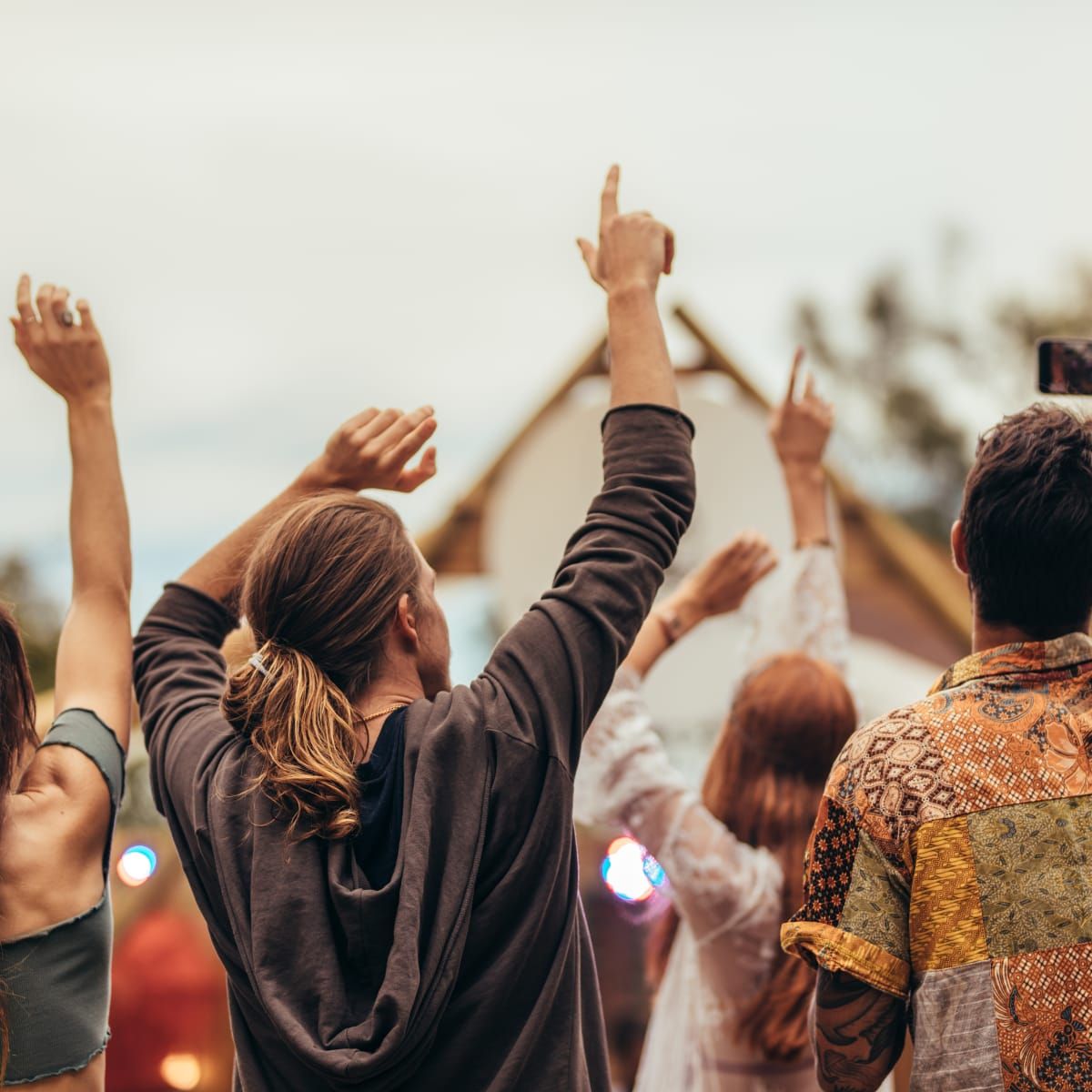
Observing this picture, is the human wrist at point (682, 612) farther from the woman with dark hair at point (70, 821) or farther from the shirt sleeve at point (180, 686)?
the woman with dark hair at point (70, 821)

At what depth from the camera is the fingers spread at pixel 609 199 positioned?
61.8 inches

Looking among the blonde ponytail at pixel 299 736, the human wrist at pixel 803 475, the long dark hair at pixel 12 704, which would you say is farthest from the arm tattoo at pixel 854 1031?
the human wrist at pixel 803 475

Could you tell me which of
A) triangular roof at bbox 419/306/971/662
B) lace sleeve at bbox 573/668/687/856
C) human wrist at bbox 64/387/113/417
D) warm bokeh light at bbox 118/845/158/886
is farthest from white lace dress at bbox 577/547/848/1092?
triangular roof at bbox 419/306/971/662

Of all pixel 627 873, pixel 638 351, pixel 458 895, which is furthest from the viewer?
pixel 627 873

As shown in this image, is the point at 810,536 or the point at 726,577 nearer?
the point at 726,577

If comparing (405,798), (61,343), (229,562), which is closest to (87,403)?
(61,343)

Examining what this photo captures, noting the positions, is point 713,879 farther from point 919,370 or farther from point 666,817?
point 919,370

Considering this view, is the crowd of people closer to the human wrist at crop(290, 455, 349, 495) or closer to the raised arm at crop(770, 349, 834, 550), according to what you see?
the human wrist at crop(290, 455, 349, 495)

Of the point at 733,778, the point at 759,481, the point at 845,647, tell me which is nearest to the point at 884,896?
the point at 733,778

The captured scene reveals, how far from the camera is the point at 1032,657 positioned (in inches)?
53.3

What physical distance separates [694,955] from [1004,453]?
3.48 ft

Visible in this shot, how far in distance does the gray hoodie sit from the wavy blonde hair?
5 centimetres

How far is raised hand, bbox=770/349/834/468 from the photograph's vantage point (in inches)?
88.9

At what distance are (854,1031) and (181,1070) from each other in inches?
143
